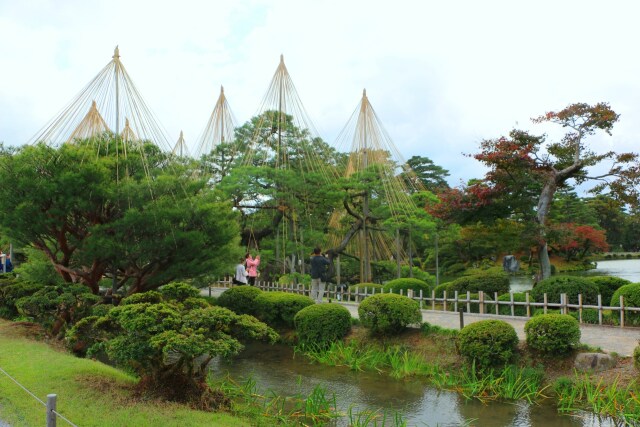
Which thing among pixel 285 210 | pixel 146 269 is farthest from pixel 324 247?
pixel 146 269

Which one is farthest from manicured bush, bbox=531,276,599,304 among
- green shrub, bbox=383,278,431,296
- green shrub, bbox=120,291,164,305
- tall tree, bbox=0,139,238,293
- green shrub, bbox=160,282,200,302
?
green shrub, bbox=120,291,164,305

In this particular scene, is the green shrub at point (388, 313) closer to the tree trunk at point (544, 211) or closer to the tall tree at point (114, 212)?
the tall tree at point (114, 212)

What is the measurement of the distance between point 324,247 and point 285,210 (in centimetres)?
356

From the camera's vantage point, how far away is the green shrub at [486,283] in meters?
14.1

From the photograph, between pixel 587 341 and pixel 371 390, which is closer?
pixel 371 390

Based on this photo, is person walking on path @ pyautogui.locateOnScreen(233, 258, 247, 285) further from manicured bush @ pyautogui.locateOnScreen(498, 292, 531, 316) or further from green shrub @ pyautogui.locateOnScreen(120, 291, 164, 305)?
green shrub @ pyautogui.locateOnScreen(120, 291, 164, 305)

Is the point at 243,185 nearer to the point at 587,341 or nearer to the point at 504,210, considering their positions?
the point at 504,210

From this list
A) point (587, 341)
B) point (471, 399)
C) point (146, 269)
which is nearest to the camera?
point (471, 399)

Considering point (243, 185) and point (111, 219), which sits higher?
point (243, 185)

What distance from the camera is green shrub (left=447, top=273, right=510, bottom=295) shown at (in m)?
14.1

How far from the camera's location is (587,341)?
925 cm

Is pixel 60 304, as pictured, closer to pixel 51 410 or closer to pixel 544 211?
pixel 51 410

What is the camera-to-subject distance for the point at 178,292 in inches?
338

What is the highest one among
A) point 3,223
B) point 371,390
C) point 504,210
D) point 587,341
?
point 504,210
